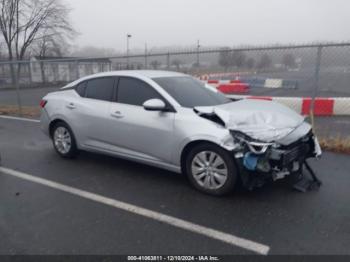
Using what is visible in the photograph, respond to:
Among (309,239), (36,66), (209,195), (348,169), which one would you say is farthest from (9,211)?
(36,66)

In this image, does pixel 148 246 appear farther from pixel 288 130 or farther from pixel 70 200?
pixel 288 130

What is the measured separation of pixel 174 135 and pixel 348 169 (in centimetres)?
295

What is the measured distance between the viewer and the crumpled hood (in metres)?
3.34

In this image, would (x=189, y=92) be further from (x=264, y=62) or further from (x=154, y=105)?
(x=264, y=62)

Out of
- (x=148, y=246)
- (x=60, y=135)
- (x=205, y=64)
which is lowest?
(x=148, y=246)

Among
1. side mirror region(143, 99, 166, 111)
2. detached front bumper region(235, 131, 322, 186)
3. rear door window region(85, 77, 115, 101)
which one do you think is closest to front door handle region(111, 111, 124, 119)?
rear door window region(85, 77, 115, 101)

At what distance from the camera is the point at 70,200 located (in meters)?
3.61

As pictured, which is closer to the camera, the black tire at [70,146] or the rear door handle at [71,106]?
the rear door handle at [71,106]

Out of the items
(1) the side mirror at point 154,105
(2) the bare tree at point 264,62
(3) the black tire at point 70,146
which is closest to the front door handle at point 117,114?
(1) the side mirror at point 154,105

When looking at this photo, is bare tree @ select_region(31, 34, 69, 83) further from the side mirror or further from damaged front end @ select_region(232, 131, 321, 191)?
damaged front end @ select_region(232, 131, 321, 191)

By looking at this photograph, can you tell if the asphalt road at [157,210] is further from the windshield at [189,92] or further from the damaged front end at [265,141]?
the windshield at [189,92]

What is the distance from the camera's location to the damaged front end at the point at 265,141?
10.6 feet

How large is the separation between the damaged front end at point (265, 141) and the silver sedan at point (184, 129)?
0.01 m

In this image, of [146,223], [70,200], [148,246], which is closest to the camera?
[148,246]
